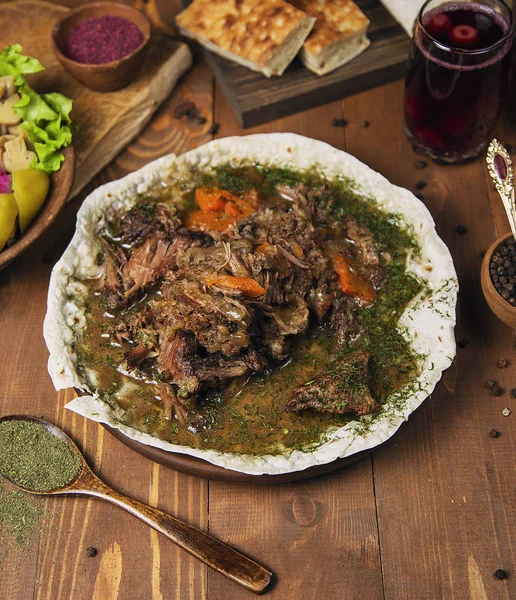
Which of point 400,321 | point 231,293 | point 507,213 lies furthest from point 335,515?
point 507,213

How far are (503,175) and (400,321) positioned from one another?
45.4 inches

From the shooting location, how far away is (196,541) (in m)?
4.28

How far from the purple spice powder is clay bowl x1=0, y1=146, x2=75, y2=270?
3.09ft

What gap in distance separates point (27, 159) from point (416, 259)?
2.83 metres

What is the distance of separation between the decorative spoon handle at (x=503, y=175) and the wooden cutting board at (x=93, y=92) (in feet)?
9.23

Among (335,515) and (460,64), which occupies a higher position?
(460,64)

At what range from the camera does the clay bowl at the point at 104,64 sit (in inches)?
226

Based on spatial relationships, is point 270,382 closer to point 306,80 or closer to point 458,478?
point 458,478

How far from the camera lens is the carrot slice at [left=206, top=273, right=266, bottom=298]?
14.6 ft

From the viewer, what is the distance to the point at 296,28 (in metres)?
5.77

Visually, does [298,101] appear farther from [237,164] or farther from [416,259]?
[416,259]

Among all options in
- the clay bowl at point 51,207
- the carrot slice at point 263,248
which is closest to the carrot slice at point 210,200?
the carrot slice at point 263,248

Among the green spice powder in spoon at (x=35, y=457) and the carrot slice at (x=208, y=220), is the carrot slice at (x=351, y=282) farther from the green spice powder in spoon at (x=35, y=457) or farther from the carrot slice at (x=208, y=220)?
the green spice powder in spoon at (x=35, y=457)

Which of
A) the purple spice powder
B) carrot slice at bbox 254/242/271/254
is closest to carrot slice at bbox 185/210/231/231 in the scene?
carrot slice at bbox 254/242/271/254
